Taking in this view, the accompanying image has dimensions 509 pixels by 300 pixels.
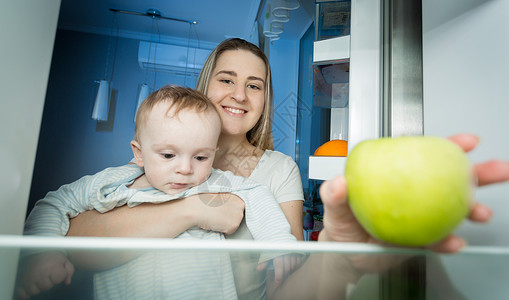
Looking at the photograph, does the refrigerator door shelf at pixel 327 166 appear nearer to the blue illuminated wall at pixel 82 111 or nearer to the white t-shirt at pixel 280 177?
the white t-shirt at pixel 280 177

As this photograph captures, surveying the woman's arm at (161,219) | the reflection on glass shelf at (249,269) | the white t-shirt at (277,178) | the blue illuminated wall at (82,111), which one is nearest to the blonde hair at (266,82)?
the white t-shirt at (277,178)

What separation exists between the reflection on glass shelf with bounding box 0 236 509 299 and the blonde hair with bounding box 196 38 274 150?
2.56ft

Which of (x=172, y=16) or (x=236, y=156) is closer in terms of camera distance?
(x=236, y=156)

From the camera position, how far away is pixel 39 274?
0.81 feet

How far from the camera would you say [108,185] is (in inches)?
→ 26.9

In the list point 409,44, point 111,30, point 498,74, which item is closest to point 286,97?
point 409,44

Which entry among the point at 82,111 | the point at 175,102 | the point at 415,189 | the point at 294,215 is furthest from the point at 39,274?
the point at 82,111

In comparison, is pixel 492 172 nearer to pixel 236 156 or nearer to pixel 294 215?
pixel 294 215

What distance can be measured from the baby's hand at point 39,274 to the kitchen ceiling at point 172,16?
6.07ft

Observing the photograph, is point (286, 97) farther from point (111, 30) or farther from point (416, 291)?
point (111, 30)

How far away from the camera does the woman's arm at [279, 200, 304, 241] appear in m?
0.80

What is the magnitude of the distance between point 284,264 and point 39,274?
0.25m

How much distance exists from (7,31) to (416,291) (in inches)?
26.3

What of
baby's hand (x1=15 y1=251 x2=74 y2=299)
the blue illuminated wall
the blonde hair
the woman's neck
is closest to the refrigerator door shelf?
the woman's neck
